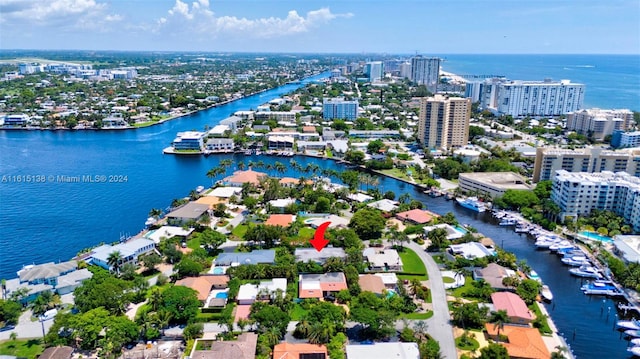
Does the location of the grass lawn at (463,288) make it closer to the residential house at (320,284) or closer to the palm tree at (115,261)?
the residential house at (320,284)

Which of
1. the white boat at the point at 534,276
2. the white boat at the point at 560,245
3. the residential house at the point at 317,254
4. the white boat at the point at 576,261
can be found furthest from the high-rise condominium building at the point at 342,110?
the white boat at the point at 534,276

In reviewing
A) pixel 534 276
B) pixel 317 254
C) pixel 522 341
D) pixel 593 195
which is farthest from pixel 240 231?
pixel 593 195

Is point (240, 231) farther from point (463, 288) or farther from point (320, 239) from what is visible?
point (463, 288)

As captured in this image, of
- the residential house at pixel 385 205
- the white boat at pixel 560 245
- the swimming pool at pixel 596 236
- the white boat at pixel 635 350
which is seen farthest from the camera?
the residential house at pixel 385 205

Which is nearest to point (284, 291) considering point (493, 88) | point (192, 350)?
point (192, 350)

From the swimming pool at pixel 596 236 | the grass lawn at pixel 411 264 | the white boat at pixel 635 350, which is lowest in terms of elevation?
the white boat at pixel 635 350

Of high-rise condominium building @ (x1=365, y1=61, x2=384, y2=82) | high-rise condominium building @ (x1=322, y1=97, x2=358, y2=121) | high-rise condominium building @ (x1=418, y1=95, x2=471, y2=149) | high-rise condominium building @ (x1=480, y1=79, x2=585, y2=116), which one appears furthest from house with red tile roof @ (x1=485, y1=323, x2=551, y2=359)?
high-rise condominium building @ (x1=365, y1=61, x2=384, y2=82)
